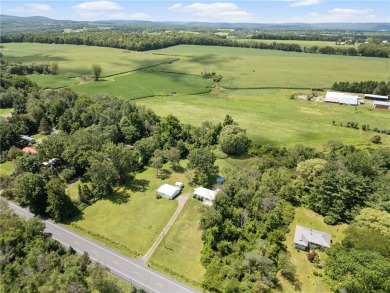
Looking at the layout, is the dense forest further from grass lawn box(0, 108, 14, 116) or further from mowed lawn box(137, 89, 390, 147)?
grass lawn box(0, 108, 14, 116)

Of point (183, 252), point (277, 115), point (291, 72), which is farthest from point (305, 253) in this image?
point (291, 72)

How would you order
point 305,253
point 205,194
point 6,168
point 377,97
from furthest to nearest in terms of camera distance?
point 377,97, point 6,168, point 205,194, point 305,253

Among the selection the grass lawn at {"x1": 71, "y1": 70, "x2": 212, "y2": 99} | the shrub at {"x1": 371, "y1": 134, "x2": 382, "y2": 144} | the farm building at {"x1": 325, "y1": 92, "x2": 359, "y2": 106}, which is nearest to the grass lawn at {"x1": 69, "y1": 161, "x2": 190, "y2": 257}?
the shrub at {"x1": 371, "y1": 134, "x2": 382, "y2": 144}

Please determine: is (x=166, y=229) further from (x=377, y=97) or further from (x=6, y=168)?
(x=377, y=97)

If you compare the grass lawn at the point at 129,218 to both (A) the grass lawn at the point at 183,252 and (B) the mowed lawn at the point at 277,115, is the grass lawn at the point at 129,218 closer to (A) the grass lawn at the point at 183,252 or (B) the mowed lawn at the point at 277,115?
(A) the grass lawn at the point at 183,252

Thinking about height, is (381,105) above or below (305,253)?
above

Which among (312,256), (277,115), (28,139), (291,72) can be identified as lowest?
(312,256)

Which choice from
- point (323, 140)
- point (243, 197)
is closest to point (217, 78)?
point (323, 140)
